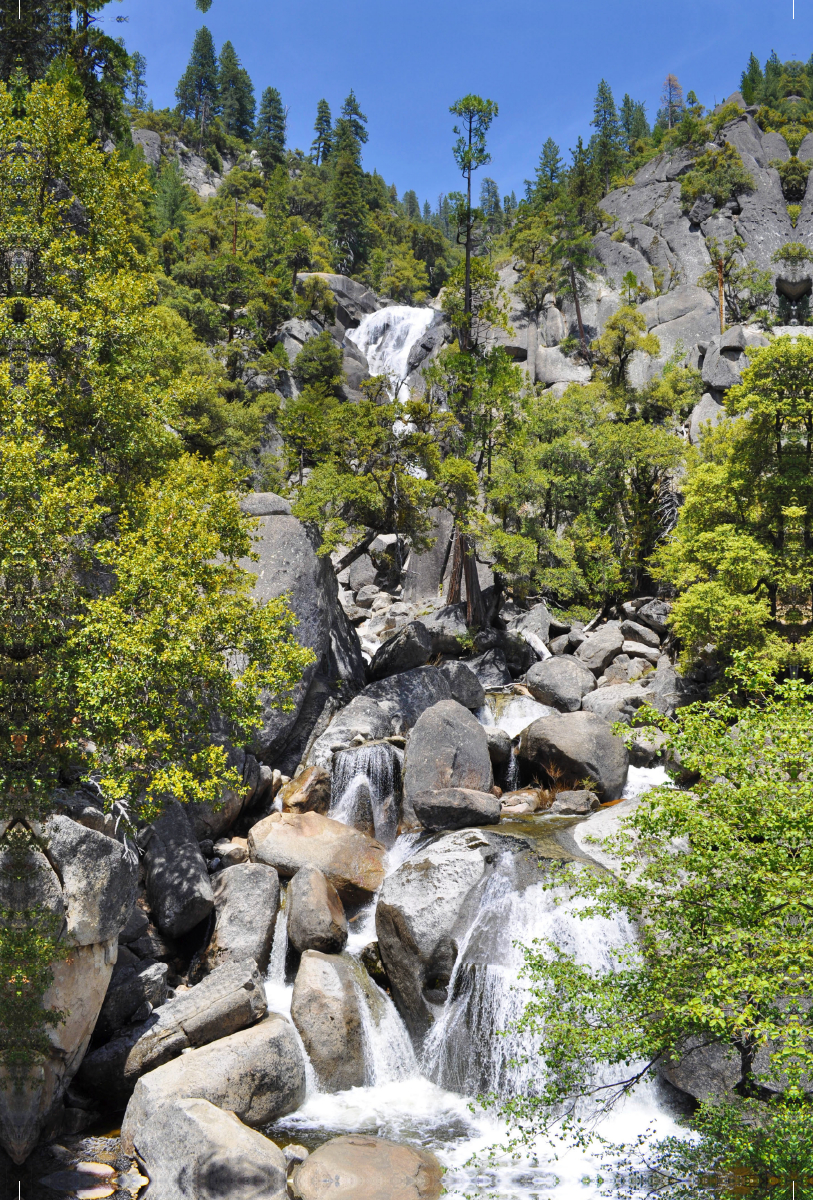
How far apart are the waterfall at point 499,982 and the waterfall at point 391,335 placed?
1733 inches

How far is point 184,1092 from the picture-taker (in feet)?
32.0

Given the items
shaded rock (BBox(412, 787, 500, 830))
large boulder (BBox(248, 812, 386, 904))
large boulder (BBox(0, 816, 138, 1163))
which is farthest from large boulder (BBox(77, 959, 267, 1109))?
shaded rock (BBox(412, 787, 500, 830))

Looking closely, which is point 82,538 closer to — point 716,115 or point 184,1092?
point 184,1092

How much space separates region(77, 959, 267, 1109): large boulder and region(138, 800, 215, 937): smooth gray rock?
5.45 ft

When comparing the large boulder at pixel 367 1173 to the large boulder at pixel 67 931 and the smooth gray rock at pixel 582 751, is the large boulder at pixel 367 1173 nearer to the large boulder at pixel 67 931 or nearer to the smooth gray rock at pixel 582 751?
the large boulder at pixel 67 931

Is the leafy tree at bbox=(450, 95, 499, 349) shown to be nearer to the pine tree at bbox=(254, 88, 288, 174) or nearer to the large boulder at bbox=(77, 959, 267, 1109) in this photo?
the large boulder at bbox=(77, 959, 267, 1109)

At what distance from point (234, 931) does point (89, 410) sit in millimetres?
9962

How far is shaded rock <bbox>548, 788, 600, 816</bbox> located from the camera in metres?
17.6

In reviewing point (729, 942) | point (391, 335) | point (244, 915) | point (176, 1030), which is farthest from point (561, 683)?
point (391, 335)

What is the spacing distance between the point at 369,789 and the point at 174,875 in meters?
5.56

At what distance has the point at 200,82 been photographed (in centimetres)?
9481

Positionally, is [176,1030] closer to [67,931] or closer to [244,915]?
[244,915]

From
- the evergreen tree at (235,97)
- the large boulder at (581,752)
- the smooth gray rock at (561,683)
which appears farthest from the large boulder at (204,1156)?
the evergreen tree at (235,97)

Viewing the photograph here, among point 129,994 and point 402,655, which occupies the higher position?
point 402,655
